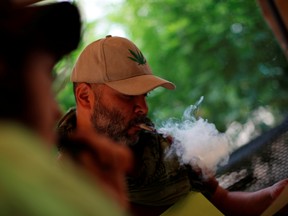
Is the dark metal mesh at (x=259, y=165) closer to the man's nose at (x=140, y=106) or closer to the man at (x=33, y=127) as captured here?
the man's nose at (x=140, y=106)

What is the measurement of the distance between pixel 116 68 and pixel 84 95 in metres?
0.19

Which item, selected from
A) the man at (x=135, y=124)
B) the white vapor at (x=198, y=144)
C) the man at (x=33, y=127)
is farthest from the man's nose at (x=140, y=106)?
the man at (x=33, y=127)

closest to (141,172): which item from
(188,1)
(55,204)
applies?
(55,204)

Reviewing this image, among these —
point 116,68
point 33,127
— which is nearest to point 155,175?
point 116,68

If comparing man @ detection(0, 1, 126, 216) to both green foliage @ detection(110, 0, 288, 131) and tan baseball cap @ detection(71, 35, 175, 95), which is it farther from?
green foliage @ detection(110, 0, 288, 131)

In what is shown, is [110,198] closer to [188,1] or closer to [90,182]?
[90,182]

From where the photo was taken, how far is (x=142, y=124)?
2.32m

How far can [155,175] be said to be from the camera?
2270 mm

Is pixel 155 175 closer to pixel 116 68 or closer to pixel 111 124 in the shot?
pixel 111 124

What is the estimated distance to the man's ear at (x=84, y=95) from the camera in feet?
7.81

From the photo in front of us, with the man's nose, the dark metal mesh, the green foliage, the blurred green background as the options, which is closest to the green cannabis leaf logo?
the man's nose

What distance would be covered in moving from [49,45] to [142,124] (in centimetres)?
135

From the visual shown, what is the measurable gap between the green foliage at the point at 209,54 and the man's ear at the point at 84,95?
3.48 metres

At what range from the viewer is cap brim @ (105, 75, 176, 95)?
2307 millimetres
